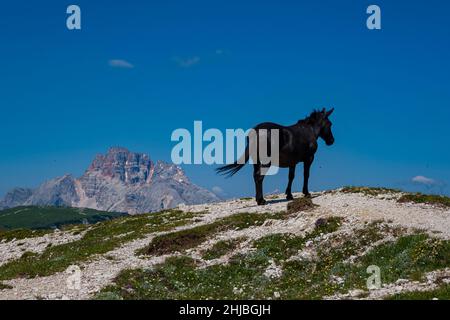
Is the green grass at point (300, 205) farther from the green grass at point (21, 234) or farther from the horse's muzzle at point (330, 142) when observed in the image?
the green grass at point (21, 234)

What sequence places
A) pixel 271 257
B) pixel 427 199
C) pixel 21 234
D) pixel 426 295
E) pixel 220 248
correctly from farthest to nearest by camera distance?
pixel 21 234 → pixel 427 199 → pixel 220 248 → pixel 271 257 → pixel 426 295

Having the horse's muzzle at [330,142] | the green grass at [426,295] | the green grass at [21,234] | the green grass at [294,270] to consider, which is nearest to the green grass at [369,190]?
the horse's muzzle at [330,142]

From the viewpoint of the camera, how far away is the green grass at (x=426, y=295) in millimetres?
17969

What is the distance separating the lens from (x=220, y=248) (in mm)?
29406

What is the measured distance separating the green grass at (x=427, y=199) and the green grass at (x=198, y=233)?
851 cm

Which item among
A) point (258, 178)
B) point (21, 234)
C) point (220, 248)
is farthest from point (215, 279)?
point (21, 234)

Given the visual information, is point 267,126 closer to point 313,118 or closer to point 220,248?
point 313,118

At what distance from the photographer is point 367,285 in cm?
2122

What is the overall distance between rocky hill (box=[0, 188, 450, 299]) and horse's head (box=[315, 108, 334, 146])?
4573 mm

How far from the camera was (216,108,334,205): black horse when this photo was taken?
3575 cm

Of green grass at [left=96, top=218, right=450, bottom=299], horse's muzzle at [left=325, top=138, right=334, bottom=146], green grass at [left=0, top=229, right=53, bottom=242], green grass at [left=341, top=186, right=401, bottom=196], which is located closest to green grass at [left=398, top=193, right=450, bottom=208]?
green grass at [left=341, top=186, right=401, bottom=196]

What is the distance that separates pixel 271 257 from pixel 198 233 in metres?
6.10
